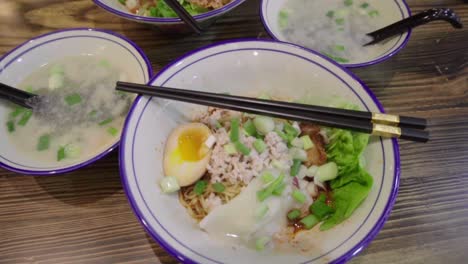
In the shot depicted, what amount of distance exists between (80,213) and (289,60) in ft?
3.79

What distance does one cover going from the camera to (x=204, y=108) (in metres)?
1.66

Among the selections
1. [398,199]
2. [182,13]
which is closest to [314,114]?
[398,199]

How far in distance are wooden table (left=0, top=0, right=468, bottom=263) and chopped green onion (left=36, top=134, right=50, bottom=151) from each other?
0.14m

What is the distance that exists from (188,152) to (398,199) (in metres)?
0.95

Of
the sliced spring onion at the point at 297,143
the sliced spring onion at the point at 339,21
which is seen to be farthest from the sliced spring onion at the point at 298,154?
the sliced spring onion at the point at 339,21

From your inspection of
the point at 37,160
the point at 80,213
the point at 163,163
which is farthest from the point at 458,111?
the point at 37,160

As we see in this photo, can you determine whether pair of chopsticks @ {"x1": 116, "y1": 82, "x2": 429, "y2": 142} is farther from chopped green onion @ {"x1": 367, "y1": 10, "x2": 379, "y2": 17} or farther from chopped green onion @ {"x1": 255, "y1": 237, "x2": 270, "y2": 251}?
chopped green onion @ {"x1": 367, "y1": 10, "x2": 379, "y2": 17}

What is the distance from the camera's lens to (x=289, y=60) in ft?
5.08

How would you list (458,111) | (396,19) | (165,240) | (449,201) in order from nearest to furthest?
(165,240), (449,201), (458,111), (396,19)

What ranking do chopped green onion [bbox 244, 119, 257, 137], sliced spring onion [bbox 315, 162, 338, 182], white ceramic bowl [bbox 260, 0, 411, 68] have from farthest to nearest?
white ceramic bowl [bbox 260, 0, 411, 68], chopped green onion [bbox 244, 119, 257, 137], sliced spring onion [bbox 315, 162, 338, 182]

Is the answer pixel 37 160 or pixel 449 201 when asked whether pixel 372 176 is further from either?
pixel 37 160

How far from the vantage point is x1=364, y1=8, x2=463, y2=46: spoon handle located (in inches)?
67.5

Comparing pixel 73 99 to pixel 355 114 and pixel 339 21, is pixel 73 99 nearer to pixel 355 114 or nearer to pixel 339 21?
pixel 355 114

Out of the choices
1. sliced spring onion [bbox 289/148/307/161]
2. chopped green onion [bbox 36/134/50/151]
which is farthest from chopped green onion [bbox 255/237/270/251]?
chopped green onion [bbox 36/134/50/151]
